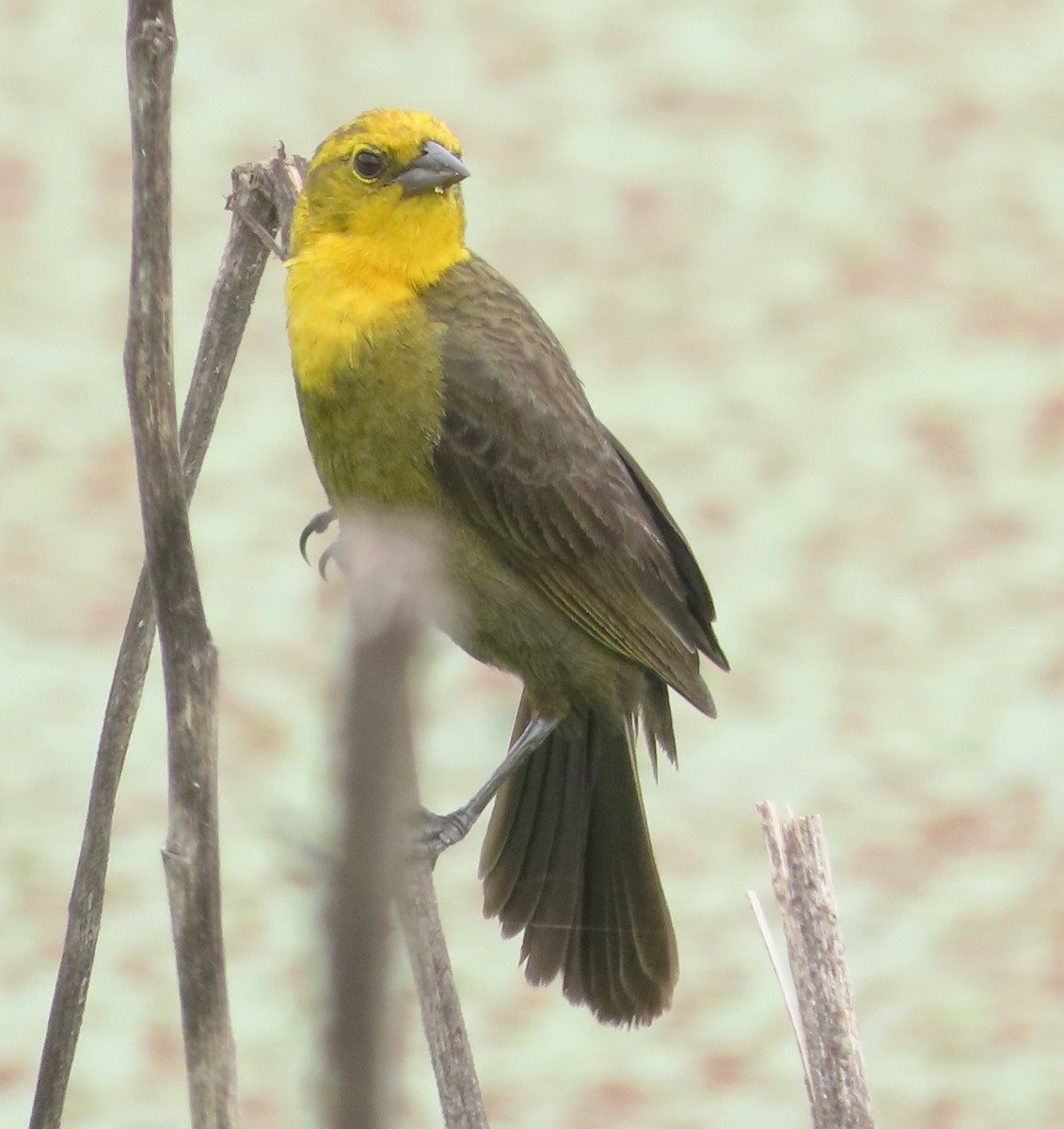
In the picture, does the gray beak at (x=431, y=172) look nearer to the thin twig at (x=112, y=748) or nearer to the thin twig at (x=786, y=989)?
the thin twig at (x=112, y=748)

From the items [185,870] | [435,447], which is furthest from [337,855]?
[435,447]

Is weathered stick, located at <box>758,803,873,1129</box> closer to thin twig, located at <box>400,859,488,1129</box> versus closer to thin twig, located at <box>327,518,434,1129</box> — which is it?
thin twig, located at <box>400,859,488,1129</box>

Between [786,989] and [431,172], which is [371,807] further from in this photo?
[431,172]

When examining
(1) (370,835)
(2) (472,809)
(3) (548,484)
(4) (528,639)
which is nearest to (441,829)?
(2) (472,809)

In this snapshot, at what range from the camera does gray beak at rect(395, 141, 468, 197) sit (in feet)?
4.85

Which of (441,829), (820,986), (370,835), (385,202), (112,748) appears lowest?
(370,835)

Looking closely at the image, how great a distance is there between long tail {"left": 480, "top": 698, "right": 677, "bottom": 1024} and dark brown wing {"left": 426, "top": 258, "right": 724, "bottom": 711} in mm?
102

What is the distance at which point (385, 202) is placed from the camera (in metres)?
1.48

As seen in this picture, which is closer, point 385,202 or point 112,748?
point 112,748

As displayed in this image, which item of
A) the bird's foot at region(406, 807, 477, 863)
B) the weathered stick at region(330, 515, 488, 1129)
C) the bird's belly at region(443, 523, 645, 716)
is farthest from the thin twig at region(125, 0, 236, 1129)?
the bird's belly at region(443, 523, 645, 716)

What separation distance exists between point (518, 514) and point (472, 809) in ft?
0.73

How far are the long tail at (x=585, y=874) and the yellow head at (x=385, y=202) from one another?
382mm

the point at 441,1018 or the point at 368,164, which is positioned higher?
the point at 368,164

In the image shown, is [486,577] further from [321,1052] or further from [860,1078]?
[321,1052]
